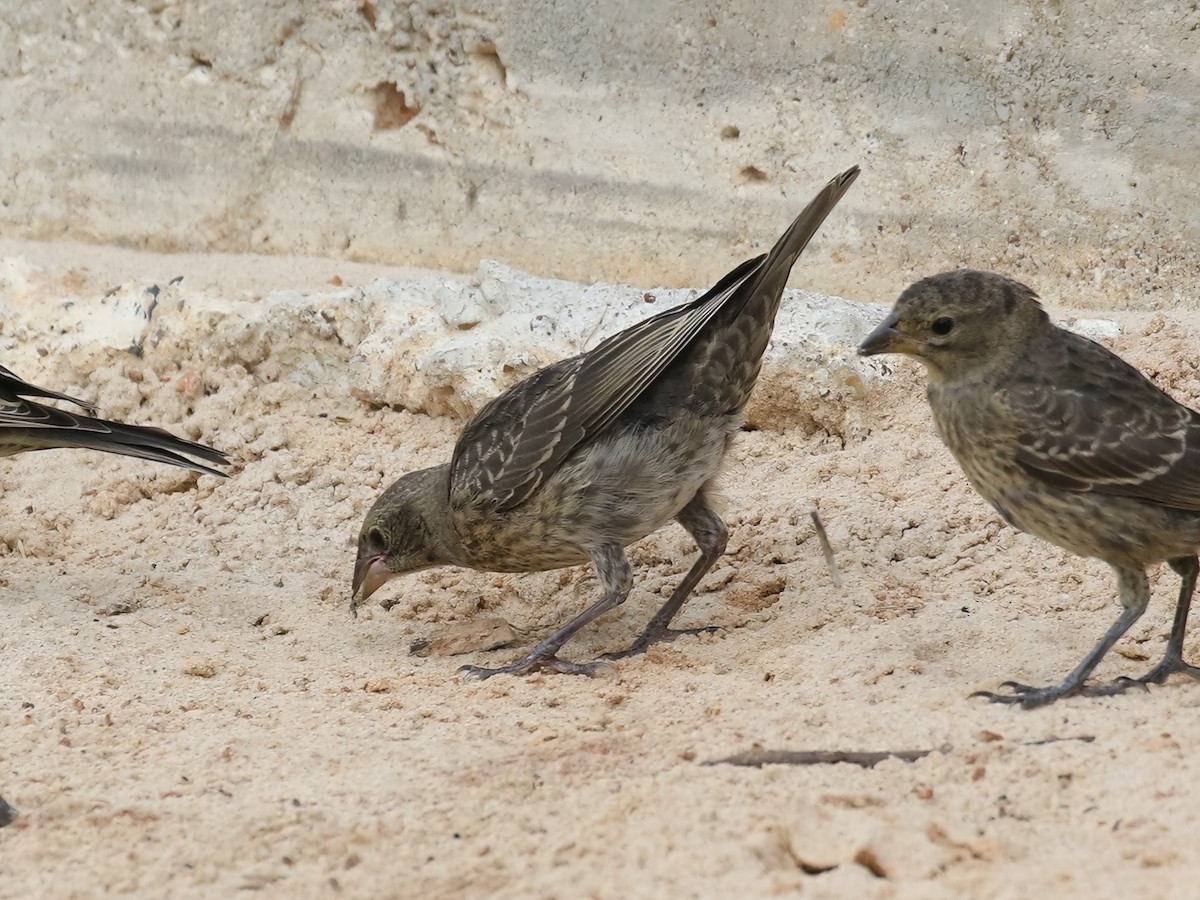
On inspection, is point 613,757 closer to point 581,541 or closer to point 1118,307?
point 581,541

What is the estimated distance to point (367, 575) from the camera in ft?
18.7

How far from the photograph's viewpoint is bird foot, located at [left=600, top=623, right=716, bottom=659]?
5.33 meters

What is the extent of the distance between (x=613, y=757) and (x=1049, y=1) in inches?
177

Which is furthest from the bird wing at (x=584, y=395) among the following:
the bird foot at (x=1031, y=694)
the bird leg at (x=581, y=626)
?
the bird foot at (x=1031, y=694)

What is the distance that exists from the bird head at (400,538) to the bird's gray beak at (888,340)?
70.2 inches

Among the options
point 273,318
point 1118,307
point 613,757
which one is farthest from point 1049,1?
point 613,757

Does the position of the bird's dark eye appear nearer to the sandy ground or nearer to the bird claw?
the sandy ground

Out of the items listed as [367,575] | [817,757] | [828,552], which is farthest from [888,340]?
[367,575]

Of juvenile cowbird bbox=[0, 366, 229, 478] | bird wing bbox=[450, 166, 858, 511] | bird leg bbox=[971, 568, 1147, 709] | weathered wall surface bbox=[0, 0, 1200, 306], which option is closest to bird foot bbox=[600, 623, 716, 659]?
bird wing bbox=[450, 166, 858, 511]

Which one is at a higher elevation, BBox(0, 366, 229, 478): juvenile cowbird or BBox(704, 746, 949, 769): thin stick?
BBox(704, 746, 949, 769): thin stick

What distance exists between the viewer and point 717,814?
3264mm

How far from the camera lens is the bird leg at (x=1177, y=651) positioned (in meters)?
4.29

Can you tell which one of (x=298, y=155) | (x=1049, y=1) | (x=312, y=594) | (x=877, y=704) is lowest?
(x=312, y=594)

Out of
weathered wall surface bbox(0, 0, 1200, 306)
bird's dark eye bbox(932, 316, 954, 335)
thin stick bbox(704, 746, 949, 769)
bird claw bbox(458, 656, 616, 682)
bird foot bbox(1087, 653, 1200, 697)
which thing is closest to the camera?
thin stick bbox(704, 746, 949, 769)
